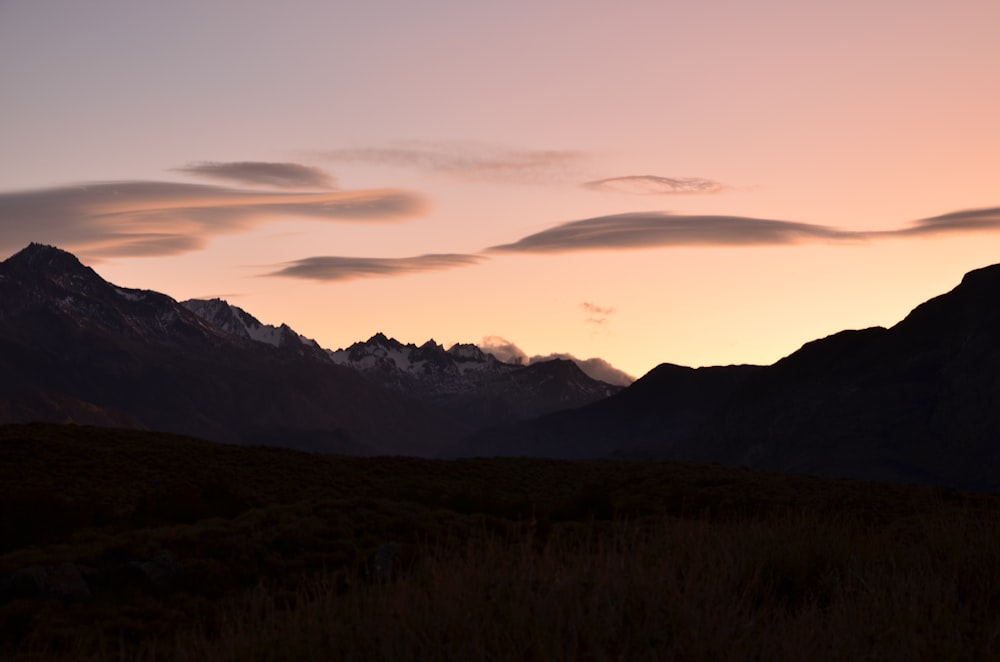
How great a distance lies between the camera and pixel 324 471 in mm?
55875

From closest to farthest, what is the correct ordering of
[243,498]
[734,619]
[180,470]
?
[734,619] → [243,498] → [180,470]

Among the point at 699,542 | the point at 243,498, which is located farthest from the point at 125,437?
the point at 699,542

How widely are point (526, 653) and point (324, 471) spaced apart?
48.8m

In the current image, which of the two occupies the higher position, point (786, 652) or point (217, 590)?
point (786, 652)

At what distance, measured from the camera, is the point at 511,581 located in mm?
9766

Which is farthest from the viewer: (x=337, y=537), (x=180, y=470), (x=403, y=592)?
(x=180, y=470)

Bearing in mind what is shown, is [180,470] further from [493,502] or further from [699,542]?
[699,542]

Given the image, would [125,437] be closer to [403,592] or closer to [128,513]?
[128,513]

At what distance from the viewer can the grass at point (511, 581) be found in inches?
348

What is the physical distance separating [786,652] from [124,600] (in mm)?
16034

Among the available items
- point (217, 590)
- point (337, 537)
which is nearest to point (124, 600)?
point (217, 590)

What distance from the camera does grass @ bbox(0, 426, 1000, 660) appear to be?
8828mm

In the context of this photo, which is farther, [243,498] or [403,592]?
[243,498]

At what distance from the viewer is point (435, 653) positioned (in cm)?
859
